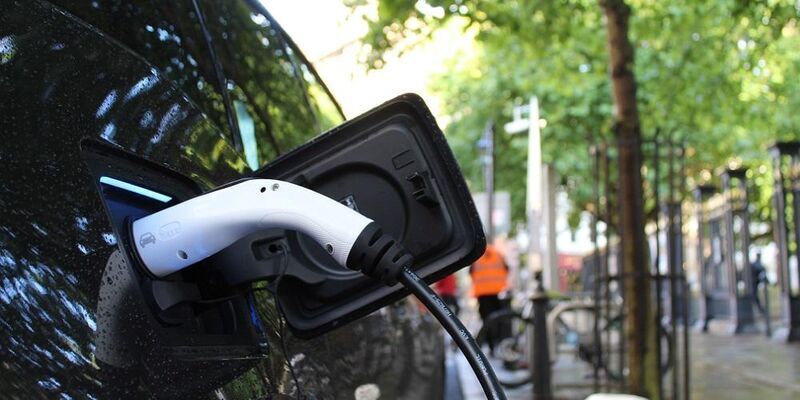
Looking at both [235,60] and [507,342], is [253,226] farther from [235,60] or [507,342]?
[507,342]

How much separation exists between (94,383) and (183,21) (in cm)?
93

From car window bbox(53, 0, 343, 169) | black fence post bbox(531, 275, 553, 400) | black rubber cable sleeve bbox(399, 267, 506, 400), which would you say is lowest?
black fence post bbox(531, 275, 553, 400)

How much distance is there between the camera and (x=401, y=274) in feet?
4.03

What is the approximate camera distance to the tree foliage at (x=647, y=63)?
738 centimetres

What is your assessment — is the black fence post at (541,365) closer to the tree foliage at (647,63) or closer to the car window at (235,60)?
the tree foliage at (647,63)

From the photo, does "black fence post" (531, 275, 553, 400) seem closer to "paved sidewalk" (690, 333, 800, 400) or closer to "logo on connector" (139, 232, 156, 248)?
"paved sidewalk" (690, 333, 800, 400)

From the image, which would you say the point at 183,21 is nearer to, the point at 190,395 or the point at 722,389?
the point at 190,395

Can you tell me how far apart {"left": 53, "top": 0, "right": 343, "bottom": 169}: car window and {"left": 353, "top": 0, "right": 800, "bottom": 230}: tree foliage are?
3.78 meters

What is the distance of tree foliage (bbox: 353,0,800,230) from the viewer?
24.2 ft

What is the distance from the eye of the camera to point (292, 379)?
56.6 inches

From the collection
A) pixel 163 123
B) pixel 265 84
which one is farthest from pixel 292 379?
pixel 265 84

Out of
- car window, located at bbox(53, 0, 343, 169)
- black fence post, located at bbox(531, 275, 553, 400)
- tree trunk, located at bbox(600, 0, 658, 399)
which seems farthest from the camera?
black fence post, located at bbox(531, 275, 553, 400)

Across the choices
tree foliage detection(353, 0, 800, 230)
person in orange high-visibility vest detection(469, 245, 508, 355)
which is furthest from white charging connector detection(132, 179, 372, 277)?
person in orange high-visibility vest detection(469, 245, 508, 355)

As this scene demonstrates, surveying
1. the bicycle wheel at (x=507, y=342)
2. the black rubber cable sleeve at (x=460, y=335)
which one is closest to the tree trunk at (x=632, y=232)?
the bicycle wheel at (x=507, y=342)
